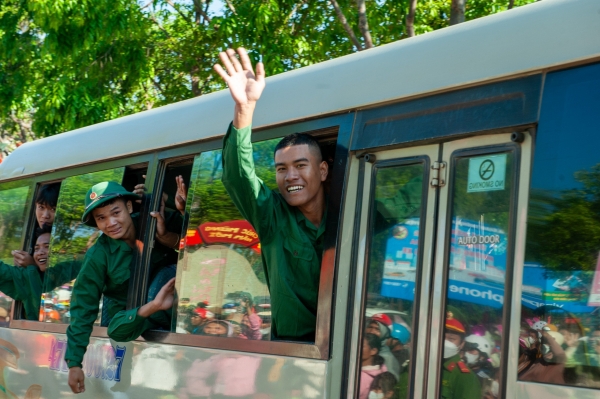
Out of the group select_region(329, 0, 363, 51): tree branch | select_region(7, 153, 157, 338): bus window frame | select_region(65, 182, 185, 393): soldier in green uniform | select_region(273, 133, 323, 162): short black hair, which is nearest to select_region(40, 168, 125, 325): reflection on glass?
select_region(7, 153, 157, 338): bus window frame

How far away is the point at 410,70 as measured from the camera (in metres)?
4.06

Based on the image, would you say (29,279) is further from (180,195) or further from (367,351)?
(367,351)

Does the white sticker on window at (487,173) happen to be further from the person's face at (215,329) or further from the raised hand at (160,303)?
the raised hand at (160,303)

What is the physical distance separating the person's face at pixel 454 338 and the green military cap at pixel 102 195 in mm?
2862

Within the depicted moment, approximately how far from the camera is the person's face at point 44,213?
7.09 m

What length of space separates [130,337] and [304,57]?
701cm

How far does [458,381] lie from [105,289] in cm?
308

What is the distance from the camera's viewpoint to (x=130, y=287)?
18.7ft

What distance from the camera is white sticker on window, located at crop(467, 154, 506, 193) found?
140 inches

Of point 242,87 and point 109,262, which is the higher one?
point 242,87

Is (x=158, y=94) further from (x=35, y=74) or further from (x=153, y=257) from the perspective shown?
(x=153, y=257)

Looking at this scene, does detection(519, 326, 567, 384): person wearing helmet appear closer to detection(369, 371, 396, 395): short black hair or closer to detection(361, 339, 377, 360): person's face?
detection(369, 371, 396, 395): short black hair

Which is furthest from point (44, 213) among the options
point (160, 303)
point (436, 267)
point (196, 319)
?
point (436, 267)

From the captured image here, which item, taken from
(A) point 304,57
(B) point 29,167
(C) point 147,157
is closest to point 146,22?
(A) point 304,57
